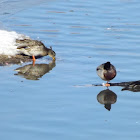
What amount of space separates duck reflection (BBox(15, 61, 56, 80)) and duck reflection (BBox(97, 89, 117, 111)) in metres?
1.56

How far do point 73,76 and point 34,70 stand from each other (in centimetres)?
104

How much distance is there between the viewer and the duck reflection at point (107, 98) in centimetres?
920

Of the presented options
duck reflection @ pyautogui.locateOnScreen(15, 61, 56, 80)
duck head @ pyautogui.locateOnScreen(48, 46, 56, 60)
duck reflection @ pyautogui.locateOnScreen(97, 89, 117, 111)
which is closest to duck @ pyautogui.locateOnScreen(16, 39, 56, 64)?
duck head @ pyautogui.locateOnScreen(48, 46, 56, 60)

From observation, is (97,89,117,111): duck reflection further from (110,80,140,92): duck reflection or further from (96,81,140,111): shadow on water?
(110,80,140,92): duck reflection

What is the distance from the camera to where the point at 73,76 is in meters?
10.7

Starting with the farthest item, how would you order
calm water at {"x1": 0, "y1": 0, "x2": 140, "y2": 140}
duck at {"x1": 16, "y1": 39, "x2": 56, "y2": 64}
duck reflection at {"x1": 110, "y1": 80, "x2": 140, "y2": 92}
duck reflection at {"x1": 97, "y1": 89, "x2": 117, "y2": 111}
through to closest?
duck at {"x1": 16, "y1": 39, "x2": 56, "y2": 64}, duck reflection at {"x1": 110, "y1": 80, "x2": 140, "y2": 92}, duck reflection at {"x1": 97, "y1": 89, "x2": 117, "y2": 111}, calm water at {"x1": 0, "y1": 0, "x2": 140, "y2": 140}

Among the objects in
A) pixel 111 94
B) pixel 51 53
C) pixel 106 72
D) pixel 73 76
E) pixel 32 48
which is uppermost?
pixel 32 48

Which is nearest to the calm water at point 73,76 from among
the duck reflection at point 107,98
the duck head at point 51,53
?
the duck reflection at point 107,98

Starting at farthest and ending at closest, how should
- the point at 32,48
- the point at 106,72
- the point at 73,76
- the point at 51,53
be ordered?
the point at 32,48 → the point at 51,53 → the point at 73,76 → the point at 106,72

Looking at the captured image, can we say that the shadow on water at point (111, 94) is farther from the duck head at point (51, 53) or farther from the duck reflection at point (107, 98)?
the duck head at point (51, 53)

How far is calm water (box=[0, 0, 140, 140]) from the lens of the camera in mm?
7887

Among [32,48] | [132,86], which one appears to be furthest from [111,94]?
[32,48]

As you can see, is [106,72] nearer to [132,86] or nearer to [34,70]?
[132,86]

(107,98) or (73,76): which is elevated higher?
(73,76)
